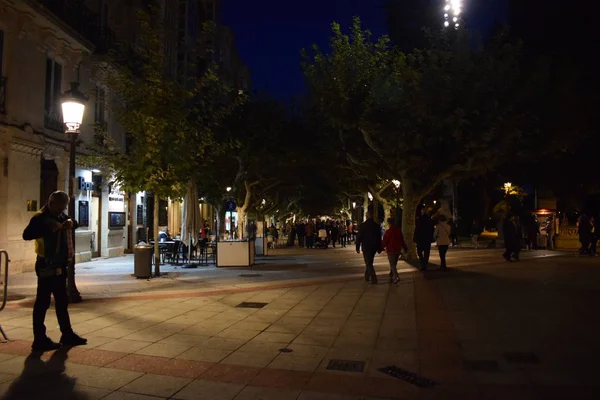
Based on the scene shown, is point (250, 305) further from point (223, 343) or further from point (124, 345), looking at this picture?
point (124, 345)

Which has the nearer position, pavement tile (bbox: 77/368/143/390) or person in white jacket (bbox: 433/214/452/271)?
pavement tile (bbox: 77/368/143/390)

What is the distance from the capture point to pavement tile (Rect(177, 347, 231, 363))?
6.15m

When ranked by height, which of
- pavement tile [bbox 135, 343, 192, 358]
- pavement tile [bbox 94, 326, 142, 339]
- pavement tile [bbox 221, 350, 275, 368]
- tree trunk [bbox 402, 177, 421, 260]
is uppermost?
tree trunk [bbox 402, 177, 421, 260]

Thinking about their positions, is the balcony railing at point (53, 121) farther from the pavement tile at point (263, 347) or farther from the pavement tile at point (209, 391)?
the pavement tile at point (209, 391)

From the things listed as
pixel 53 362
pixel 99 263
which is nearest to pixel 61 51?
pixel 99 263

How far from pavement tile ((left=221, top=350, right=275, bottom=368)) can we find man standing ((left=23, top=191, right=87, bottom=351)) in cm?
212

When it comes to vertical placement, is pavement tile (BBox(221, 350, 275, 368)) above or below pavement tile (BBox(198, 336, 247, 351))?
below

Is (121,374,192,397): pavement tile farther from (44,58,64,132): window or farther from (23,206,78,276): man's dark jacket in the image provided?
(44,58,64,132): window

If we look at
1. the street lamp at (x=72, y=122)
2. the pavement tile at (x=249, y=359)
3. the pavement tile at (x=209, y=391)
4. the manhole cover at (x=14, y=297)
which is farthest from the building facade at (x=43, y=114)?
the pavement tile at (x=209, y=391)

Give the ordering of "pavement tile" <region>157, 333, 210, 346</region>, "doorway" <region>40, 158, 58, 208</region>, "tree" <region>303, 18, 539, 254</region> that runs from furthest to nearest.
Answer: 1. "doorway" <region>40, 158, 58, 208</region>
2. "tree" <region>303, 18, 539, 254</region>
3. "pavement tile" <region>157, 333, 210, 346</region>

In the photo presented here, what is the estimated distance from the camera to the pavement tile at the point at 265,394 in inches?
191

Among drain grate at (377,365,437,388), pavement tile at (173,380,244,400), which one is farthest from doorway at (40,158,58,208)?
drain grate at (377,365,437,388)

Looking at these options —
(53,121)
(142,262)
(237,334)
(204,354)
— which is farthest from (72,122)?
(53,121)

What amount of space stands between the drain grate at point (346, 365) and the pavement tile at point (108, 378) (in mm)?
2176
